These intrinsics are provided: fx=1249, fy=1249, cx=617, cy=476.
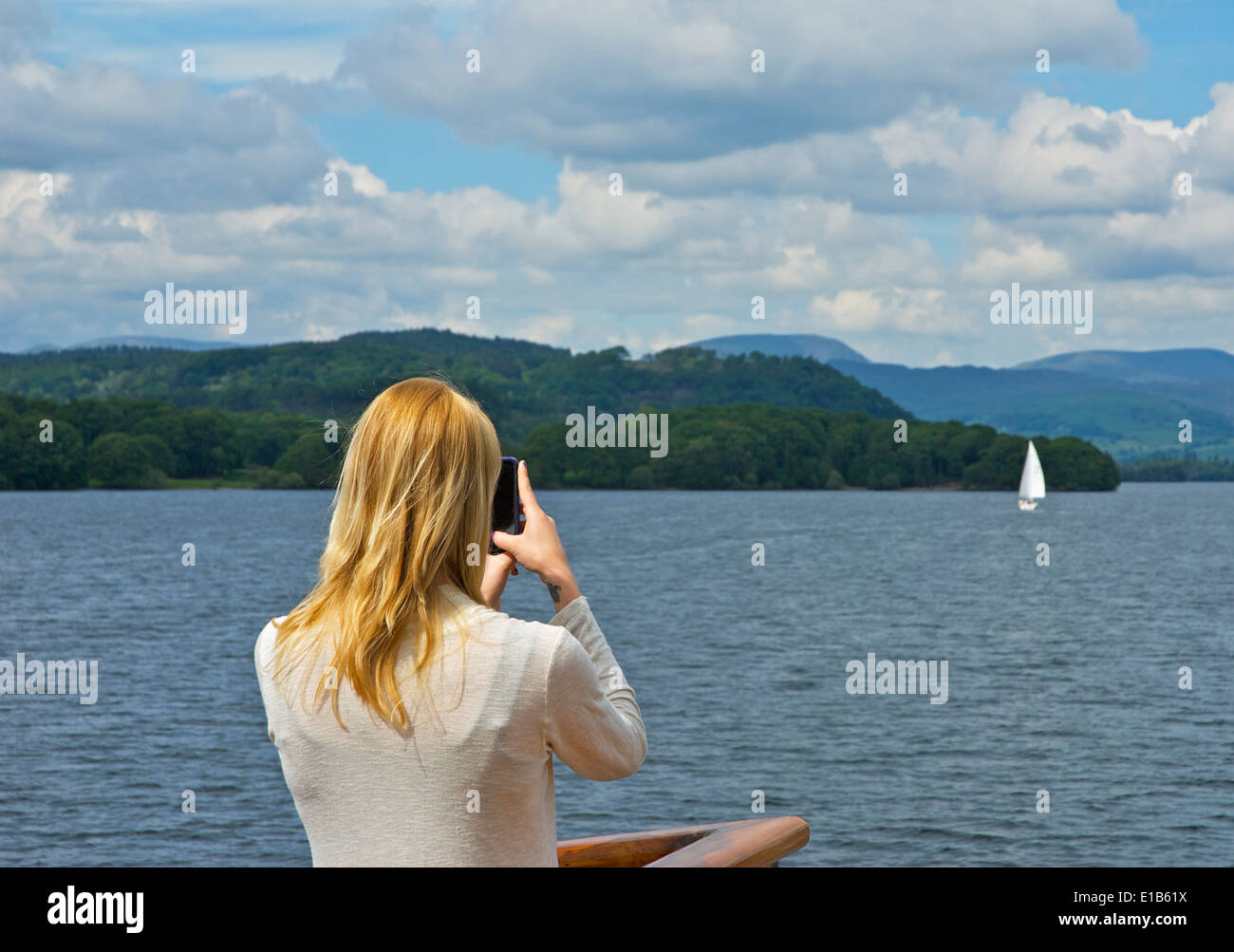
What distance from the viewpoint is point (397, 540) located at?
2375 mm

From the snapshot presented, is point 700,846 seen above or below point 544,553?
below

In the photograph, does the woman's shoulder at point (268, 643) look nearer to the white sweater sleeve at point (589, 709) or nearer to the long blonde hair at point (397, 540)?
the long blonde hair at point (397, 540)

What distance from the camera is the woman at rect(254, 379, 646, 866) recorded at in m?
2.32

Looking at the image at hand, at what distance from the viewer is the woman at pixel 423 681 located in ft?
7.62

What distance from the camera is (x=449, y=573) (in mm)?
2422

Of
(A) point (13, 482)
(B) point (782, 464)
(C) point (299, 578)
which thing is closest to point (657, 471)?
(B) point (782, 464)

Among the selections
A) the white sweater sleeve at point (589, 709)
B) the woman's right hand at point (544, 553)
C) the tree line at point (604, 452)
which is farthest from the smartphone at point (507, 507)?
the tree line at point (604, 452)

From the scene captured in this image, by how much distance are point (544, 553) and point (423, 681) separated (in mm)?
503

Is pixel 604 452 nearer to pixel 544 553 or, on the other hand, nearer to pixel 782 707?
pixel 782 707

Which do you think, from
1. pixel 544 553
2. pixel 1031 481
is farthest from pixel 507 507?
pixel 1031 481

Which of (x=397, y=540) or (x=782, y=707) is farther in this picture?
(x=782, y=707)

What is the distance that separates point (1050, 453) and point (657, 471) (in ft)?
207

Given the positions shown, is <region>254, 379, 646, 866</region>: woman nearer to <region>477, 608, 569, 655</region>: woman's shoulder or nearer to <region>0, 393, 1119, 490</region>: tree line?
<region>477, 608, 569, 655</region>: woman's shoulder
